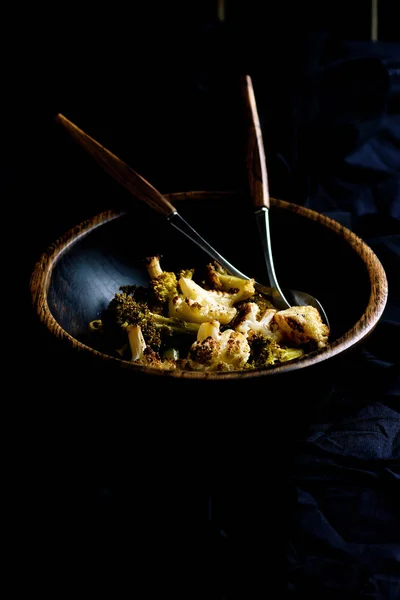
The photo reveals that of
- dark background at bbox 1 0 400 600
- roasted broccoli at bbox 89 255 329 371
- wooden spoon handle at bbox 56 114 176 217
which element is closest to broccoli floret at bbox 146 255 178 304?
roasted broccoli at bbox 89 255 329 371

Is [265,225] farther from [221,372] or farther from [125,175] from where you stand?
[221,372]

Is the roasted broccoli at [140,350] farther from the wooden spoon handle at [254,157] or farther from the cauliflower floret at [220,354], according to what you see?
the wooden spoon handle at [254,157]

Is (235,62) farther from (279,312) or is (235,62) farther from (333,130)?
(279,312)

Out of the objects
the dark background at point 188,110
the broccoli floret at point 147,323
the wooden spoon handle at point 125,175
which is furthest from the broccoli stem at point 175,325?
the dark background at point 188,110

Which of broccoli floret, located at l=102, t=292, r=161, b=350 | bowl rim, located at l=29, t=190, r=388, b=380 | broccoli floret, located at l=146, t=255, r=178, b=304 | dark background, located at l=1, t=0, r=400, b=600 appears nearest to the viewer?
bowl rim, located at l=29, t=190, r=388, b=380

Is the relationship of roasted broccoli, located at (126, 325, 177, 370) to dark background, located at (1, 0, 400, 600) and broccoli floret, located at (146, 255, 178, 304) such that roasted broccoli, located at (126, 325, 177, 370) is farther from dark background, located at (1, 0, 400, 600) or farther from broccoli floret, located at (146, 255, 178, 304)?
dark background, located at (1, 0, 400, 600)

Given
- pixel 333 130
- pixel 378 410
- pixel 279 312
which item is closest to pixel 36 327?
pixel 279 312

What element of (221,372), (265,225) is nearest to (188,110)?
(265,225)
